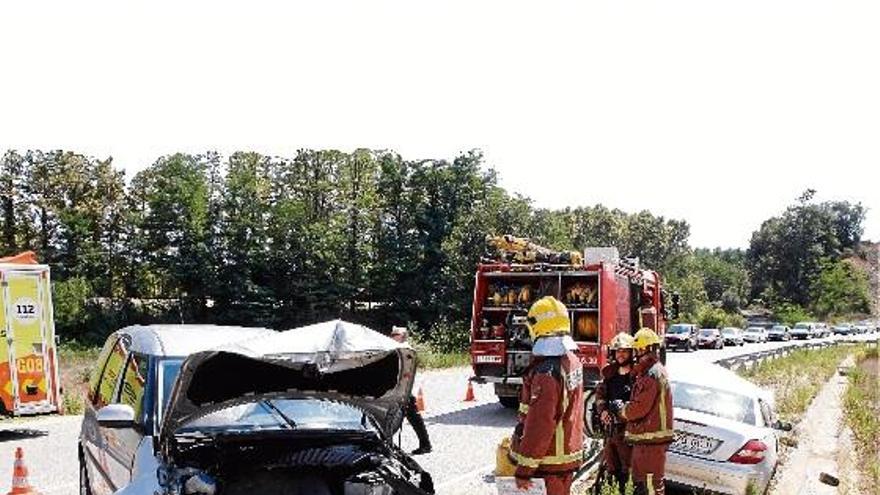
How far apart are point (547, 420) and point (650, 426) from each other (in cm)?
175

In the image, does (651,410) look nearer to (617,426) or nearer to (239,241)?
(617,426)

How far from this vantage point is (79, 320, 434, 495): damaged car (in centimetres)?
538

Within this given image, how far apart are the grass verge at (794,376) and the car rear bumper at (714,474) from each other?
23.5ft

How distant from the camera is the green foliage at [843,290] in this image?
246ft

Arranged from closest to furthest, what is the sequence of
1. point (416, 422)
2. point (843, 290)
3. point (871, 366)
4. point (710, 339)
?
1. point (416, 422)
2. point (871, 366)
3. point (710, 339)
4. point (843, 290)

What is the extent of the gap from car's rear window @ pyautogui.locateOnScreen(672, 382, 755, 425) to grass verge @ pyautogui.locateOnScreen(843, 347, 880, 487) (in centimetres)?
185

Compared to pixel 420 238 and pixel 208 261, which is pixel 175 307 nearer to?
pixel 208 261

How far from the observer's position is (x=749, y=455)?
339 inches

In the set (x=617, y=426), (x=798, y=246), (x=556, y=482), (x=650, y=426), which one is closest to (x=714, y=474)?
(x=617, y=426)

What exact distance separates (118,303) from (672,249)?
149 ft

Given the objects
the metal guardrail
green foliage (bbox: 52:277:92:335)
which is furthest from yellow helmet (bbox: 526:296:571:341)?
green foliage (bbox: 52:277:92:335)

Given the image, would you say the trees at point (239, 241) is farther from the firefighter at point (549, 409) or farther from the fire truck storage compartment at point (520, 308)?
the firefighter at point (549, 409)

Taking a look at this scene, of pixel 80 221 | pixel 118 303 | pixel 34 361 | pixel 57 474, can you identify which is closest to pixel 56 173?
pixel 80 221

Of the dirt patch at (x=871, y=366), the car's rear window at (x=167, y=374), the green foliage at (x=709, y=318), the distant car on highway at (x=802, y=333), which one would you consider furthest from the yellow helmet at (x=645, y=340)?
the green foliage at (x=709, y=318)
